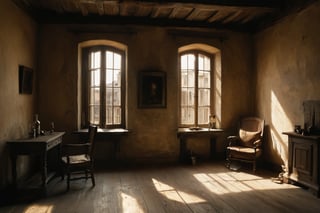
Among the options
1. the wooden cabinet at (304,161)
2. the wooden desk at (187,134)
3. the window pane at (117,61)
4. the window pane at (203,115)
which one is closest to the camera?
the wooden cabinet at (304,161)

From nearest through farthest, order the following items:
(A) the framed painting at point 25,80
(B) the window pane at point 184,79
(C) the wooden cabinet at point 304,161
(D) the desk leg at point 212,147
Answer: (C) the wooden cabinet at point 304,161, (A) the framed painting at point 25,80, (D) the desk leg at point 212,147, (B) the window pane at point 184,79

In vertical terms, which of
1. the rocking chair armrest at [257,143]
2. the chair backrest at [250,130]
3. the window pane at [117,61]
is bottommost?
the rocking chair armrest at [257,143]

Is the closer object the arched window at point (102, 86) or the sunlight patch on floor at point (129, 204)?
the sunlight patch on floor at point (129, 204)

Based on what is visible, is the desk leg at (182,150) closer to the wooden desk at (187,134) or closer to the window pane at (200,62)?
the wooden desk at (187,134)

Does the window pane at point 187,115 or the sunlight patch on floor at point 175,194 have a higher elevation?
the window pane at point 187,115

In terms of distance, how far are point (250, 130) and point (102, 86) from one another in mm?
3643

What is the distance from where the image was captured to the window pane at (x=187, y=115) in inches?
251

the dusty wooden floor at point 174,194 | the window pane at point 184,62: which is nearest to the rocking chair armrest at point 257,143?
the dusty wooden floor at point 174,194

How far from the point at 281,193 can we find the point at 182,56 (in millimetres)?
3813

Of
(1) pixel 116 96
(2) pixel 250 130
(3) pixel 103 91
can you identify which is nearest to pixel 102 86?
(3) pixel 103 91

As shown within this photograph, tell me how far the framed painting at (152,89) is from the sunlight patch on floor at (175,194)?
6.83ft

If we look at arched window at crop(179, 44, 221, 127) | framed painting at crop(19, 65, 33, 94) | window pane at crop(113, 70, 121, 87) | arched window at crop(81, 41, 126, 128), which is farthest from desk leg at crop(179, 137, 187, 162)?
framed painting at crop(19, 65, 33, 94)

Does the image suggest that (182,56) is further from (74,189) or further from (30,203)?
(30,203)

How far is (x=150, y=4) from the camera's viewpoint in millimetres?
4742
